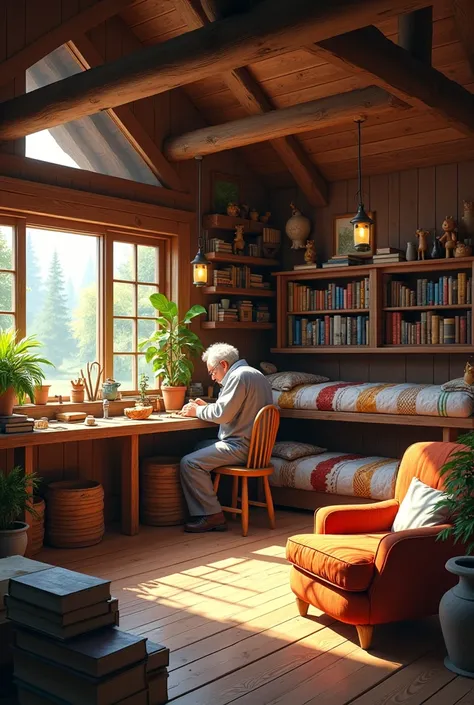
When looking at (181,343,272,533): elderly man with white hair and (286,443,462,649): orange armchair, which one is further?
(181,343,272,533): elderly man with white hair

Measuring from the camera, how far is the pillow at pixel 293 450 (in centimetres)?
654

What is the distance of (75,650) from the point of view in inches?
105

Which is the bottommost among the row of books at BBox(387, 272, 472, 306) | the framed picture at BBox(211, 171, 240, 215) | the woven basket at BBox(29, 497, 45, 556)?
the woven basket at BBox(29, 497, 45, 556)

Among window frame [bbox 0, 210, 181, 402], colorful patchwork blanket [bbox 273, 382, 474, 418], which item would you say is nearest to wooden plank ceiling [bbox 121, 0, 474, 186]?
window frame [bbox 0, 210, 181, 402]

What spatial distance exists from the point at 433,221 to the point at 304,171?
48.5 inches

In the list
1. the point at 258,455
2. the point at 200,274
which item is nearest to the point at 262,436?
the point at 258,455

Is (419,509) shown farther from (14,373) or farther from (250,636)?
(14,373)

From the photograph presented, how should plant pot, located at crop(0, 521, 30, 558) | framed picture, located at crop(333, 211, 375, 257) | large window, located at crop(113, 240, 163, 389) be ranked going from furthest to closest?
framed picture, located at crop(333, 211, 375, 257)
large window, located at crop(113, 240, 163, 389)
plant pot, located at crop(0, 521, 30, 558)

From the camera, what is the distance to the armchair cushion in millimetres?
3506

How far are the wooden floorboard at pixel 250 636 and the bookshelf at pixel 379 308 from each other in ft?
7.05

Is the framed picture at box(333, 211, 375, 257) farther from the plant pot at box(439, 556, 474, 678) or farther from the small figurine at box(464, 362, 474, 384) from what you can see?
the plant pot at box(439, 556, 474, 678)

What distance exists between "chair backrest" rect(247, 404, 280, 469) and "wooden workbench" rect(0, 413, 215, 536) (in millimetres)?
536

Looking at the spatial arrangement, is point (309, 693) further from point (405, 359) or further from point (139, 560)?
point (405, 359)

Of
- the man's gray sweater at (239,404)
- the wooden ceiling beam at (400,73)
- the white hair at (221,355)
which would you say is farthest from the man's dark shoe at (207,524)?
the wooden ceiling beam at (400,73)
